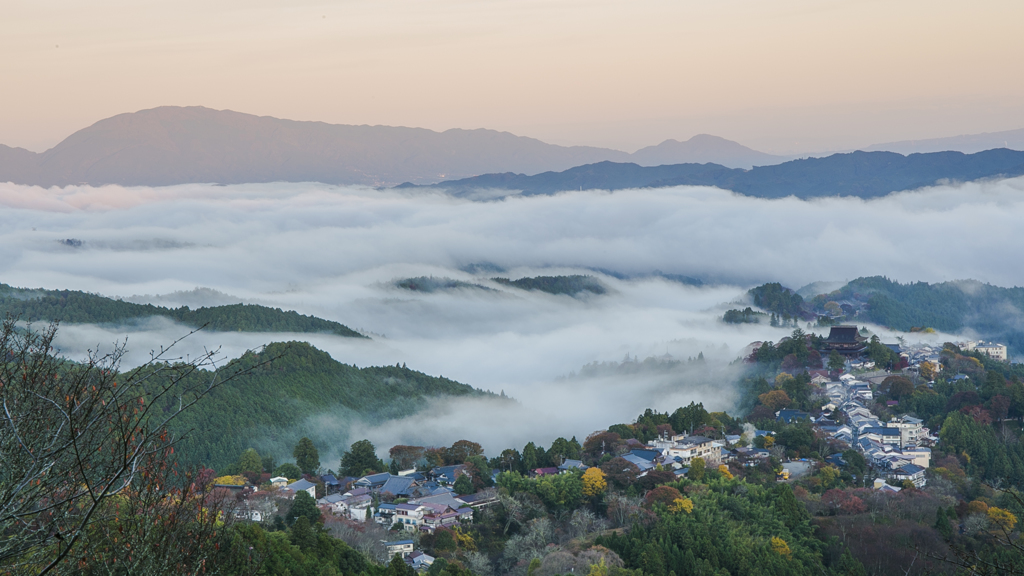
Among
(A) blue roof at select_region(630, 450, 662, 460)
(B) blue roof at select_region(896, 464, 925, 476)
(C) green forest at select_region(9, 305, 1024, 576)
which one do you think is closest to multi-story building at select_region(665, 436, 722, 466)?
(A) blue roof at select_region(630, 450, 662, 460)

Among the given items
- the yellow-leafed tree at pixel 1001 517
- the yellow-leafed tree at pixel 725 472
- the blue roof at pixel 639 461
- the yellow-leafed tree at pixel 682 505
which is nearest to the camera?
the yellow-leafed tree at pixel 1001 517

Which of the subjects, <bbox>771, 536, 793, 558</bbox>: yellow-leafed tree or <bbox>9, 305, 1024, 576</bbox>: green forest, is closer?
<bbox>9, 305, 1024, 576</bbox>: green forest

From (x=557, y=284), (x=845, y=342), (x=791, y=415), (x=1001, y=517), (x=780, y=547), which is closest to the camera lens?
(x=780, y=547)

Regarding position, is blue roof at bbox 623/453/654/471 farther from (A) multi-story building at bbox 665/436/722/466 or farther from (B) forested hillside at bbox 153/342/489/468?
(B) forested hillside at bbox 153/342/489/468

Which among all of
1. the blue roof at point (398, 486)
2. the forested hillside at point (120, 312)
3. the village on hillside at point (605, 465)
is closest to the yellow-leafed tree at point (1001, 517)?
the village on hillside at point (605, 465)

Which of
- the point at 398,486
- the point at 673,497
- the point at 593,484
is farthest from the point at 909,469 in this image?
the point at 398,486

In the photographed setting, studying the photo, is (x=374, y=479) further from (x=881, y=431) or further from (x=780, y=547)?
(x=881, y=431)

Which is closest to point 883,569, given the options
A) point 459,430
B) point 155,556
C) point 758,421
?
point 758,421

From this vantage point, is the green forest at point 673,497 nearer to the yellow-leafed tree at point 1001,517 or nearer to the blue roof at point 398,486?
the yellow-leafed tree at point 1001,517

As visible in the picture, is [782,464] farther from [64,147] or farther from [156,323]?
[64,147]
